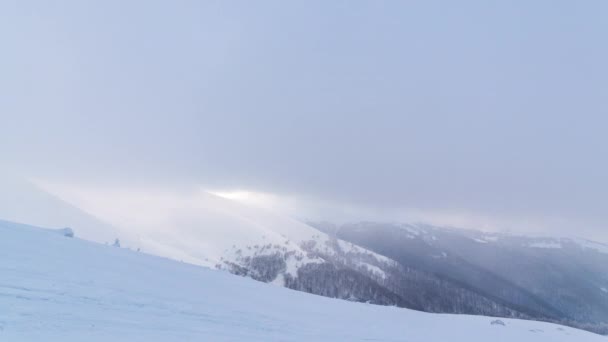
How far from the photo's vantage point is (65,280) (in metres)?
16.2

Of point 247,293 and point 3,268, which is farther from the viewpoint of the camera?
point 247,293

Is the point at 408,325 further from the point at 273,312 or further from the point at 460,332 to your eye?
the point at 273,312

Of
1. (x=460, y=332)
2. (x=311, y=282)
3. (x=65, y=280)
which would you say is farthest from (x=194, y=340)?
(x=311, y=282)

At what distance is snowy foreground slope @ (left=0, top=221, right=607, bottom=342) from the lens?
1219 centimetres

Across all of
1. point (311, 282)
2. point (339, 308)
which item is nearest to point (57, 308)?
point (339, 308)

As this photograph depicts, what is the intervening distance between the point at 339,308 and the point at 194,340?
15.7m

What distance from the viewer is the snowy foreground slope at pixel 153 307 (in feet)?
40.0

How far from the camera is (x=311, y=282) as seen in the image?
621 feet

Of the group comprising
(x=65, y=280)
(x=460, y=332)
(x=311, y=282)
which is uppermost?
(x=65, y=280)

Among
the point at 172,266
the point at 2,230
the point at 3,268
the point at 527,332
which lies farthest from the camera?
the point at 527,332

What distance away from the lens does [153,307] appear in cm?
1571

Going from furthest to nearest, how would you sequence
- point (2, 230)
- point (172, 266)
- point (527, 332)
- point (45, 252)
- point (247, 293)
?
point (527, 332), point (172, 266), point (247, 293), point (2, 230), point (45, 252)

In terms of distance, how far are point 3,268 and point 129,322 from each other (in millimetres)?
7261

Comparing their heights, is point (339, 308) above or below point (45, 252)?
below
